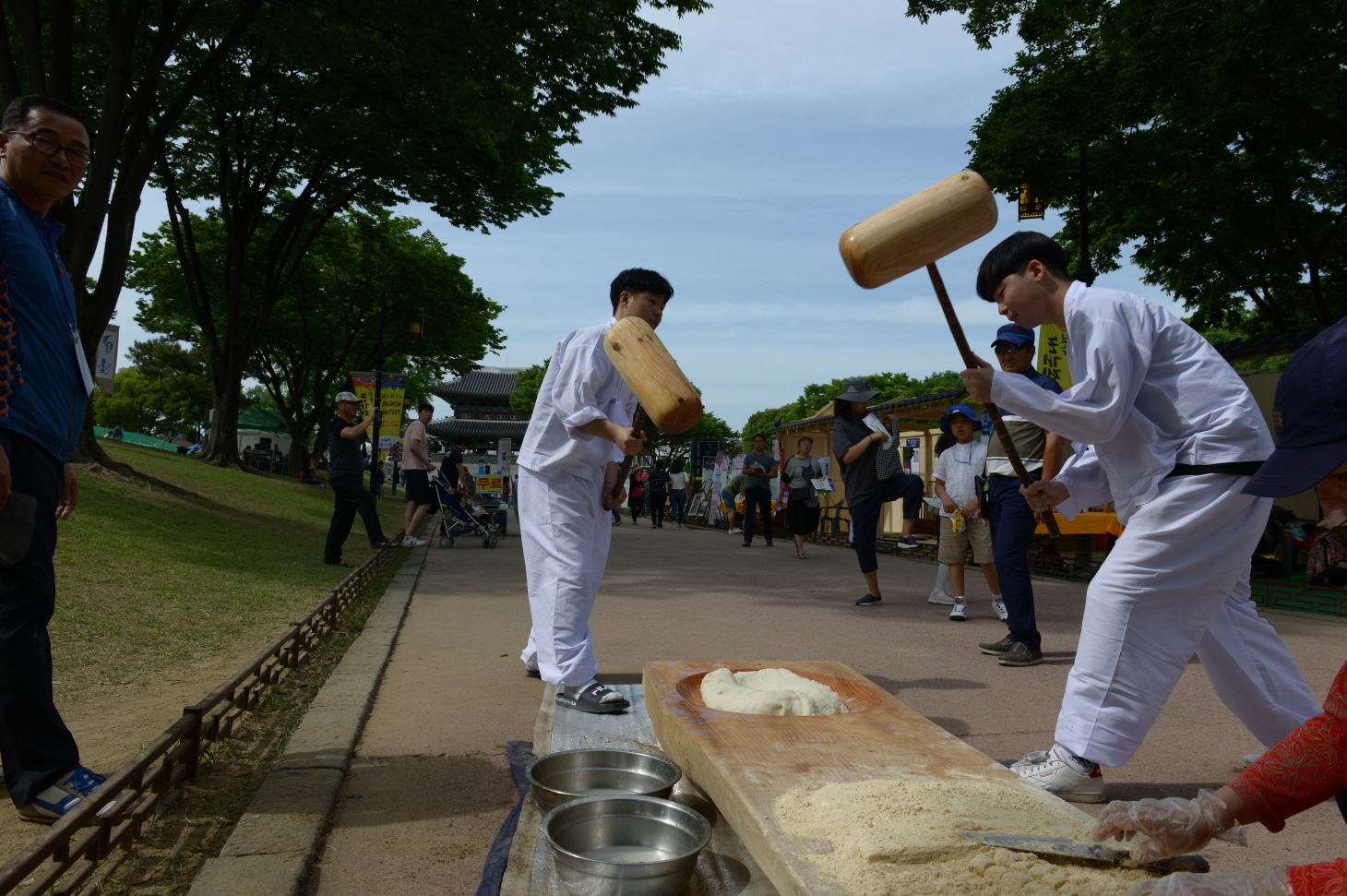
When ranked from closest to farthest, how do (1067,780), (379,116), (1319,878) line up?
(1319,878) → (1067,780) → (379,116)

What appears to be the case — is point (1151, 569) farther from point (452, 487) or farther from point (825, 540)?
point (825, 540)

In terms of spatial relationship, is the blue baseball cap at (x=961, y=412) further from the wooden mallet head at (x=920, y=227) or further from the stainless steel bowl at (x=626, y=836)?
the stainless steel bowl at (x=626, y=836)

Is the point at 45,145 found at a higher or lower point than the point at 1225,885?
higher

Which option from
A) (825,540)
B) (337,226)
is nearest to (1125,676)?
(825,540)

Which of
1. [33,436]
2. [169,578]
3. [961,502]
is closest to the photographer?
[33,436]

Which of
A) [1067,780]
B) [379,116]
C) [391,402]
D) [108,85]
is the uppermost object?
[379,116]

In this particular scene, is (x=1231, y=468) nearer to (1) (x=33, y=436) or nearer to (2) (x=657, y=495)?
(1) (x=33, y=436)

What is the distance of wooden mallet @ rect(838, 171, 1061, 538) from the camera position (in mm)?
2957

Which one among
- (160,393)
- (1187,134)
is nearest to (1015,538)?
(1187,134)

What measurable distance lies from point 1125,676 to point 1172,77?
39.7 ft

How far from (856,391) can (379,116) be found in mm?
11528

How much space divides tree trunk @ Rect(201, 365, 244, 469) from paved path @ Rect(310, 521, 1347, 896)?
1314 centimetres

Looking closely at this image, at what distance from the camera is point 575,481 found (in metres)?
4.16

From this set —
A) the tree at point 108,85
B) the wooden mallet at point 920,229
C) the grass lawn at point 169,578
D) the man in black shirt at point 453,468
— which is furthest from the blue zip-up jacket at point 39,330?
the man in black shirt at point 453,468
